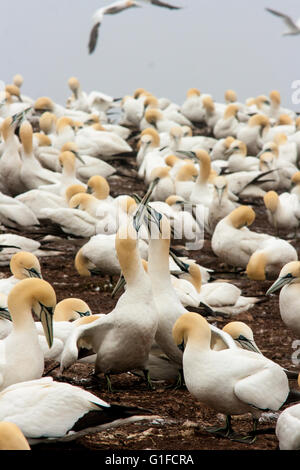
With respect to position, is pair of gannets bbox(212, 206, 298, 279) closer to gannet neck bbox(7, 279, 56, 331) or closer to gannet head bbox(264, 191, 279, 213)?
gannet head bbox(264, 191, 279, 213)

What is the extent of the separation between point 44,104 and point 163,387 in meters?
12.4

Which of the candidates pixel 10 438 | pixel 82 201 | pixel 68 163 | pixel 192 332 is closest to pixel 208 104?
pixel 68 163

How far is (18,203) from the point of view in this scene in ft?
34.1

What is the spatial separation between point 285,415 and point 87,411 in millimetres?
954

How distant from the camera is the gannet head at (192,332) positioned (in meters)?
4.95

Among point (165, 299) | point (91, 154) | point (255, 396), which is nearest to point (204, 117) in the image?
point (91, 154)

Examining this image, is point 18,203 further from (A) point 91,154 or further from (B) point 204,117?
(B) point 204,117

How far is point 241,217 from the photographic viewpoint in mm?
9719

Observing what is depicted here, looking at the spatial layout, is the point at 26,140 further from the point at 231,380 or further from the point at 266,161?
the point at 231,380

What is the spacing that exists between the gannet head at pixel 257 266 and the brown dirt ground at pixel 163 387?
0.09 metres

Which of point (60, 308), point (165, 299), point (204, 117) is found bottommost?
point (204, 117)

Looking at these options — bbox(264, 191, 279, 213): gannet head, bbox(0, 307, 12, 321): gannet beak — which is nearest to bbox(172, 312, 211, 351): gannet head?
bbox(0, 307, 12, 321): gannet beak
